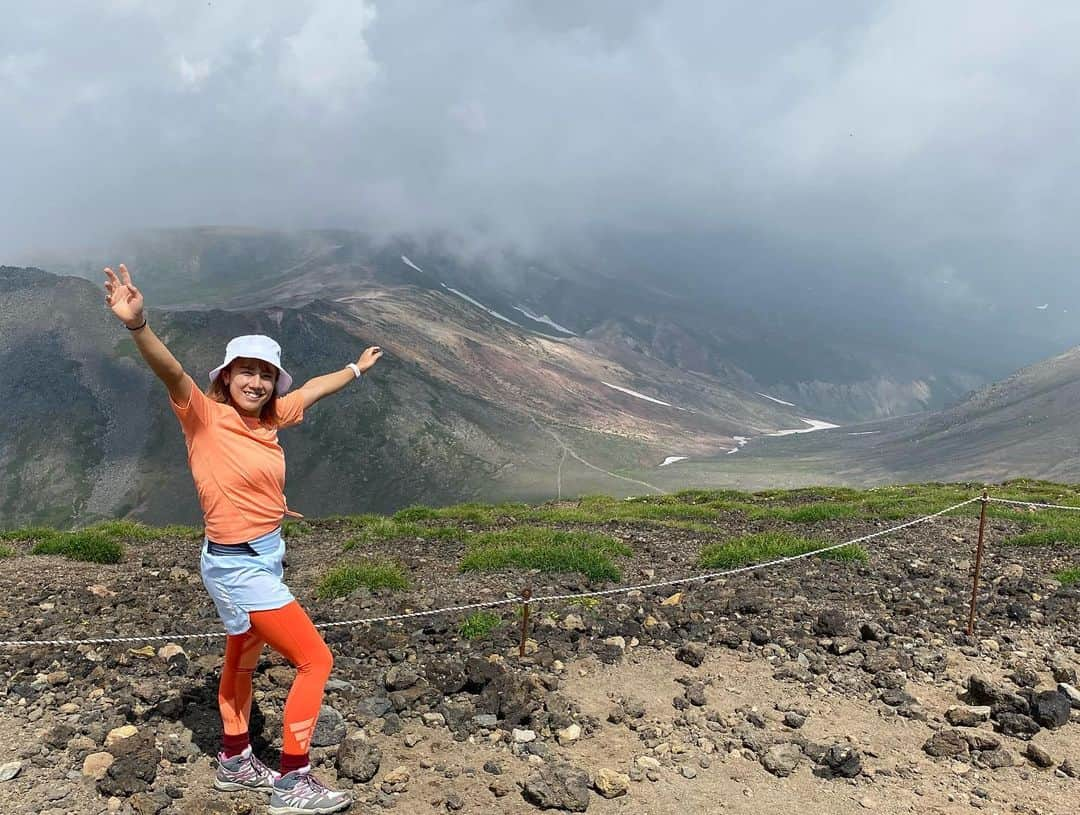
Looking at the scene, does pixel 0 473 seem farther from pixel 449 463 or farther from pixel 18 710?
pixel 18 710

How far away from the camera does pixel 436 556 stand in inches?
578

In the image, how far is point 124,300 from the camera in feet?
15.9

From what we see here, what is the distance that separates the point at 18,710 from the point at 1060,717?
34.3 ft

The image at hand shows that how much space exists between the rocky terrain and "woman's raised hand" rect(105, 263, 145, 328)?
376cm

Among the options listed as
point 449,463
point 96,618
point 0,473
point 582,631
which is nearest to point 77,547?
point 96,618

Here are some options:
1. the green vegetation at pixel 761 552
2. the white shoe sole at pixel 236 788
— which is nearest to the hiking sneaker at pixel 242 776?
the white shoe sole at pixel 236 788

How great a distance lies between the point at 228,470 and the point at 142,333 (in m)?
1.12

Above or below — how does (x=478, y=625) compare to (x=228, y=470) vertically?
below

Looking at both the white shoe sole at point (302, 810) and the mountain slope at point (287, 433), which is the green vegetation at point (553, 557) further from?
the mountain slope at point (287, 433)

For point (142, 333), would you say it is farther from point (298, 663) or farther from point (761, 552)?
point (761, 552)

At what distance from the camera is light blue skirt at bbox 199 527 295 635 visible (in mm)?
5199

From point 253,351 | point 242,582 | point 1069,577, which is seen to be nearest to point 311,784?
point 242,582

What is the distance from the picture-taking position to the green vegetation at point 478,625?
9289mm

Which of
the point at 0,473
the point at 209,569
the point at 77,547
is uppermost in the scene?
the point at 209,569
